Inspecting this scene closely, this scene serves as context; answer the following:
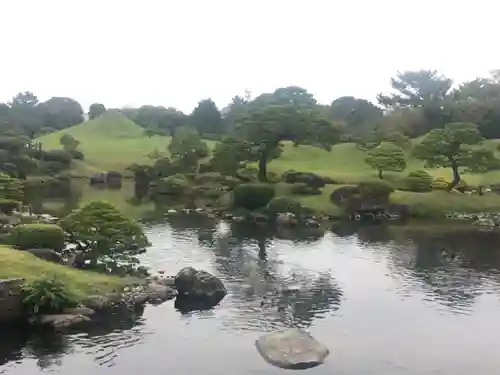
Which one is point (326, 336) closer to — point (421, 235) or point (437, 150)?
point (421, 235)

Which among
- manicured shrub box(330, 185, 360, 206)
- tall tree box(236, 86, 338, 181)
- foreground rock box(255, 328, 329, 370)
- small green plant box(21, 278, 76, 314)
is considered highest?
tall tree box(236, 86, 338, 181)

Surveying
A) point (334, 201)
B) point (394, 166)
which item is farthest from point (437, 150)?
point (334, 201)

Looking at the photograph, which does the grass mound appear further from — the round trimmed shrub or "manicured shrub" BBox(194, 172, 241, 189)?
the round trimmed shrub

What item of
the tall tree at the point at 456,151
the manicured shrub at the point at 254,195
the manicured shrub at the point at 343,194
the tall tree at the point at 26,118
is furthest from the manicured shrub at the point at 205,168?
the tall tree at the point at 26,118

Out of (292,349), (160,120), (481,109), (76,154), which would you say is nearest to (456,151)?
(481,109)

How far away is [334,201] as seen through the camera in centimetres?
5034

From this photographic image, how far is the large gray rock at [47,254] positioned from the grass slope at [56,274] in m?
1.18

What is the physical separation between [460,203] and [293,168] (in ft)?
56.8

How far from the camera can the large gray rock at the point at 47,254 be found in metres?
26.8

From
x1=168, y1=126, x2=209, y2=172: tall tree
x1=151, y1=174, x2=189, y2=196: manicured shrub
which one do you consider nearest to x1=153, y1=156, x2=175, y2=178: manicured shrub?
x1=168, y1=126, x2=209, y2=172: tall tree

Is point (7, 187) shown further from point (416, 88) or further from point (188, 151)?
point (416, 88)

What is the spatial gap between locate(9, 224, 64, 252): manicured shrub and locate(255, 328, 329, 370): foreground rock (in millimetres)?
11251

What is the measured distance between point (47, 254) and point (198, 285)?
6.61 metres

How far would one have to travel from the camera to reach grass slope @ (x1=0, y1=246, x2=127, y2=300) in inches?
902
